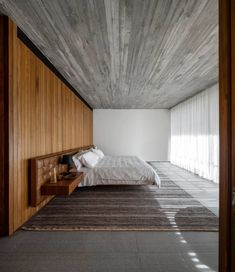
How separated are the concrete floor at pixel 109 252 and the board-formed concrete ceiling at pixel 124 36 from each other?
97.9 inches

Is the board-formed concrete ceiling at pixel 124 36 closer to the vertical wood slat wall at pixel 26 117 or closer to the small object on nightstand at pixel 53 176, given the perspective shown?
the vertical wood slat wall at pixel 26 117

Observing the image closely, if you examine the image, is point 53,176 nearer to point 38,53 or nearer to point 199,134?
point 38,53

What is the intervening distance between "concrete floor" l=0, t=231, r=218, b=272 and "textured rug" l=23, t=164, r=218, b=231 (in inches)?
7.7

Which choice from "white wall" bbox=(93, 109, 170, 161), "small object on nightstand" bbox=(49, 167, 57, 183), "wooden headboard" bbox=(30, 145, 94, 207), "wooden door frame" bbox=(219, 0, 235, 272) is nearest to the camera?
"wooden door frame" bbox=(219, 0, 235, 272)

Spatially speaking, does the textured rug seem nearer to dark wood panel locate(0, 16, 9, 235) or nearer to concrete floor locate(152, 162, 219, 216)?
concrete floor locate(152, 162, 219, 216)

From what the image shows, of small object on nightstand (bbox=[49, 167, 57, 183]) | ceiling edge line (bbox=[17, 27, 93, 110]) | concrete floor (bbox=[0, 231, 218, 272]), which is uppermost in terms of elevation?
ceiling edge line (bbox=[17, 27, 93, 110])

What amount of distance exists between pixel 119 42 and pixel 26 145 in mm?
1897

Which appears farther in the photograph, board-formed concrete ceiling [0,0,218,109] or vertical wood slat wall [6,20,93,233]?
vertical wood slat wall [6,20,93,233]

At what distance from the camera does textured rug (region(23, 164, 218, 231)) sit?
2822 millimetres

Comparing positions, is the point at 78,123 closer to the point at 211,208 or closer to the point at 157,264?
the point at 211,208

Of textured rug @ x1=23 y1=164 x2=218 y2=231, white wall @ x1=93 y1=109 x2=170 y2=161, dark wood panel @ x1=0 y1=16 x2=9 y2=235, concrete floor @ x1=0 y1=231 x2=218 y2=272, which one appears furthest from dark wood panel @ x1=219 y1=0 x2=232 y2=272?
white wall @ x1=93 y1=109 x2=170 y2=161

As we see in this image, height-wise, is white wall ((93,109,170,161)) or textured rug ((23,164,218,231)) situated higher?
white wall ((93,109,170,161))

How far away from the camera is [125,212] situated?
131 inches

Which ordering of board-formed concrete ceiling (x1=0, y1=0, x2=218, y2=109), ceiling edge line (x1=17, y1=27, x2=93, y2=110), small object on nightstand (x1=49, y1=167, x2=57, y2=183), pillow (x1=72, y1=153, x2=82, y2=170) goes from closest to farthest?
board-formed concrete ceiling (x1=0, y1=0, x2=218, y2=109)
ceiling edge line (x1=17, y1=27, x2=93, y2=110)
small object on nightstand (x1=49, y1=167, x2=57, y2=183)
pillow (x1=72, y1=153, x2=82, y2=170)
